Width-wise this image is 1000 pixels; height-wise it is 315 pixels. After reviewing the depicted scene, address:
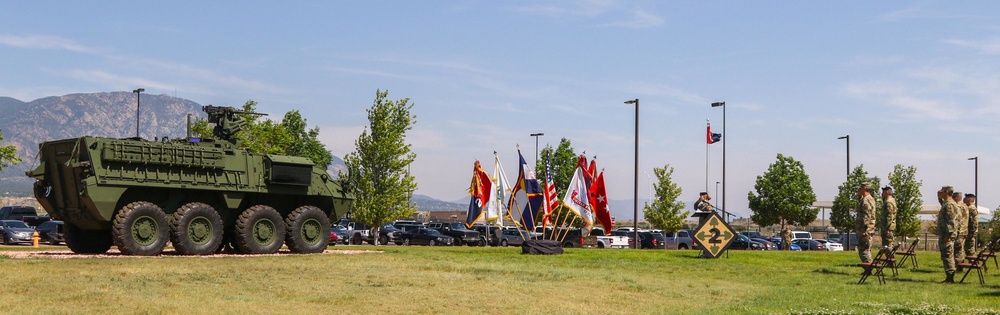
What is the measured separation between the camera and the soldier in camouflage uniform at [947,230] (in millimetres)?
21484

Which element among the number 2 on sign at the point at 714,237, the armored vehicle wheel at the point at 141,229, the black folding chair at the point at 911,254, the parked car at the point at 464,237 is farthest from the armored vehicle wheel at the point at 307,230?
the parked car at the point at 464,237

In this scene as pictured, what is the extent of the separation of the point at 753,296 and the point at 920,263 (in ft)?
42.4

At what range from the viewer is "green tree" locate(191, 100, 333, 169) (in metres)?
63.1

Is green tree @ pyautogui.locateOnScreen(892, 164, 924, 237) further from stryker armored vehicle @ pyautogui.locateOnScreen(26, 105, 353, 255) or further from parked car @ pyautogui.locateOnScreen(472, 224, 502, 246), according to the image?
stryker armored vehicle @ pyautogui.locateOnScreen(26, 105, 353, 255)

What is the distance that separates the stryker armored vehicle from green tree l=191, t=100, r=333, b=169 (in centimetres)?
1546

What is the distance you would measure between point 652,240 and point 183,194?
34113 mm

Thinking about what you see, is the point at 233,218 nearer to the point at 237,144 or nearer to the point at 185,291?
the point at 237,144

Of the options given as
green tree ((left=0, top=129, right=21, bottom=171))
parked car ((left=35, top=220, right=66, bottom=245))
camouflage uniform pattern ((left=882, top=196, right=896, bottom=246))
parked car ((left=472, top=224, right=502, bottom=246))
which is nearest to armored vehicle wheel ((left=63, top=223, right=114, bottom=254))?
parked car ((left=35, top=220, right=66, bottom=245))

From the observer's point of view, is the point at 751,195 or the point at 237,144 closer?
the point at 237,144

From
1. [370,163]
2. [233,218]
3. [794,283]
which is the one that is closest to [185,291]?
[794,283]

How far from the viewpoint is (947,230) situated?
22141 millimetres

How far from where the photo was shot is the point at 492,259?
1106 inches

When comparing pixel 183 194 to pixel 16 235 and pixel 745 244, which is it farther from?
pixel 745 244

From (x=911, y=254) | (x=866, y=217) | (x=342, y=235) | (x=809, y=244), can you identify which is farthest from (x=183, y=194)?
(x=809, y=244)
